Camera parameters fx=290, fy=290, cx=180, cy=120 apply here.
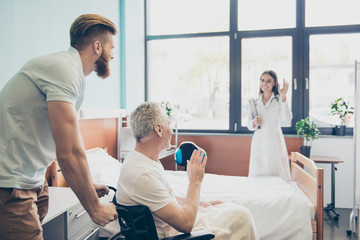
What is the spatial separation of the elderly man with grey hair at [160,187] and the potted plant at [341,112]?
2.69m

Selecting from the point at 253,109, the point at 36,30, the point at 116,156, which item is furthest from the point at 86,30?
the point at 116,156

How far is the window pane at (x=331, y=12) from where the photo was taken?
383cm

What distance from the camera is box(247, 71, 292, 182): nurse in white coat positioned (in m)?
3.02

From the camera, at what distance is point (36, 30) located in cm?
212

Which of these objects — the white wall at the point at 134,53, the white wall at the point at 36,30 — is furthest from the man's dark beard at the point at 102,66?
the white wall at the point at 134,53

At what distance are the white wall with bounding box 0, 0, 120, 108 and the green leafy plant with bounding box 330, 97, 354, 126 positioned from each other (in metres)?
2.84

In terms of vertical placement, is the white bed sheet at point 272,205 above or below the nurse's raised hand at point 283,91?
below

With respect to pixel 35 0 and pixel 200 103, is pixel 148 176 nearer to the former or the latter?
pixel 35 0

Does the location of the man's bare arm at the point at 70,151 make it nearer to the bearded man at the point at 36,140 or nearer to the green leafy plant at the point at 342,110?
the bearded man at the point at 36,140

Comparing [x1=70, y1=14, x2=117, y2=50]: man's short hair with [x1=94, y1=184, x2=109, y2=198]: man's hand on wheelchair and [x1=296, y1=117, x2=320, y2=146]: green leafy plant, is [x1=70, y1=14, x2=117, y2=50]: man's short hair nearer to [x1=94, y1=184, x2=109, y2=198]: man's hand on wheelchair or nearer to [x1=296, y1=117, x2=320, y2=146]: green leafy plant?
[x1=94, y1=184, x2=109, y2=198]: man's hand on wheelchair

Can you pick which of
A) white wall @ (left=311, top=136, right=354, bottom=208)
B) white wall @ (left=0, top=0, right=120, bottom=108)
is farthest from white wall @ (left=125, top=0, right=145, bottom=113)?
white wall @ (left=311, top=136, right=354, bottom=208)

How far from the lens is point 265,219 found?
209 cm

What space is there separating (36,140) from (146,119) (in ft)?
1.68

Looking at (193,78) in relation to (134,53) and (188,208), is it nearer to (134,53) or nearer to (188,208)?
(134,53)
